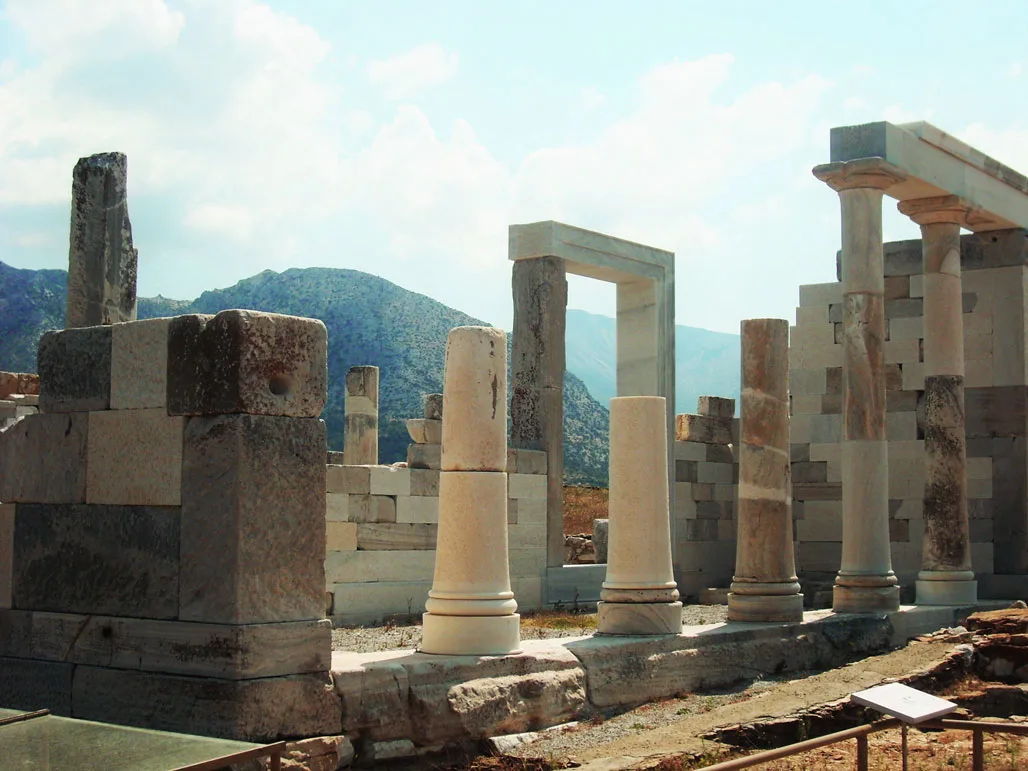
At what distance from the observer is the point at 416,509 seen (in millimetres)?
16250

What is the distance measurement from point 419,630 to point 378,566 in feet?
5.96

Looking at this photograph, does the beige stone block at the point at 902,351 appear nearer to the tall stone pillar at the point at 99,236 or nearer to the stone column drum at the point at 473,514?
the stone column drum at the point at 473,514

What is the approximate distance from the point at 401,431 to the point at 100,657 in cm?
5807

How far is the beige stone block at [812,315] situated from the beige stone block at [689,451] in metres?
2.26

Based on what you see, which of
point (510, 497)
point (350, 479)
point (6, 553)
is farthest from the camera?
point (510, 497)

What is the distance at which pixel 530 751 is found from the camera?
8852mm

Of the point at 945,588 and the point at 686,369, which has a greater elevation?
the point at 686,369

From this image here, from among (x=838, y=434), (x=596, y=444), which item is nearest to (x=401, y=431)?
(x=596, y=444)

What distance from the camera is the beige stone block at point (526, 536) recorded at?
17062 mm

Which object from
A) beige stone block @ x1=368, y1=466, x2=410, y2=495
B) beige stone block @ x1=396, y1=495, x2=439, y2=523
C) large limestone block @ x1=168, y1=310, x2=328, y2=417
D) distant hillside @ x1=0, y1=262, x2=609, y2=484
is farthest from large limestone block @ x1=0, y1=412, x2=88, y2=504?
distant hillside @ x1=0, y1=262, x2=609, y2=484

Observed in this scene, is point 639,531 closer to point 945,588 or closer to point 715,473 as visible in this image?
point 945,588

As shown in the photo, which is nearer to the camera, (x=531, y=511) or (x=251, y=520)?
(x=251, y=520)

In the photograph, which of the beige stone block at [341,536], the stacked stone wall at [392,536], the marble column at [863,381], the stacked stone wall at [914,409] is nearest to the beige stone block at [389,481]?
the stacked stone wall at [392,536]

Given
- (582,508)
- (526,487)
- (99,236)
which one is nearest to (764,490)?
(526,487)
